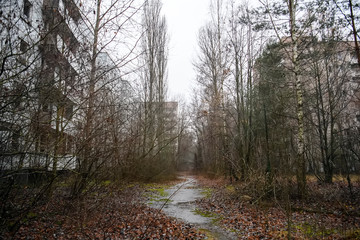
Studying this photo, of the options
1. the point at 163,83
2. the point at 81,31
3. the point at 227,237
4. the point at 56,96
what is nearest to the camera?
the point at 56,96

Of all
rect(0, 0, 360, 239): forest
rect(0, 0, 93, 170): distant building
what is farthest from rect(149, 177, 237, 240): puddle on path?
rect(0, 0, 93, 170): distant building

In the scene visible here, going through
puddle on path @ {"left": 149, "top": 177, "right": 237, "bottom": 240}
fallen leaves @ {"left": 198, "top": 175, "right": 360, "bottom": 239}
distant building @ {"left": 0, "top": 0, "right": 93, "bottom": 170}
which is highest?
distant building @ {"left": 0, "top": 0, "right": 93, "bottom": 170}

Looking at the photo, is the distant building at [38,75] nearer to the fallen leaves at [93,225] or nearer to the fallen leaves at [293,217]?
the fallen leaves at [93,225]

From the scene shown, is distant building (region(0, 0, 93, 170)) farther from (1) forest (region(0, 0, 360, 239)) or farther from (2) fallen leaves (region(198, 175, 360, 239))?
(2) fallen leaves (region(198, 175, 360, 239))

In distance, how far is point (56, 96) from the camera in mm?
4301

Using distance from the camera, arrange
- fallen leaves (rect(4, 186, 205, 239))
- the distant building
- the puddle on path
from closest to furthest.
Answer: the distant building, fallen leaves (rect(4, 186, 205, 239)), the puddle on path

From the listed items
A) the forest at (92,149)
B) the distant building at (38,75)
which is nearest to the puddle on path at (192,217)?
the forest at (92,149)

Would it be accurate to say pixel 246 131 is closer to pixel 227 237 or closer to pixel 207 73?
→ pixel 207 73

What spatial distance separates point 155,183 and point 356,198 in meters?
11.8

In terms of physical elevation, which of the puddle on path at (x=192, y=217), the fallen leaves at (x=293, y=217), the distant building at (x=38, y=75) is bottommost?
the puddle on path at (x=192, y=217)

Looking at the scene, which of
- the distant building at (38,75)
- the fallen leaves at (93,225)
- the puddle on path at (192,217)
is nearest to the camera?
the distant building at (38,75)

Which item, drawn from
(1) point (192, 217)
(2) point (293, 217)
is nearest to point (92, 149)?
(1) point (192, 217)

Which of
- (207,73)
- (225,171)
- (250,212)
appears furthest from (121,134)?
(207,73)

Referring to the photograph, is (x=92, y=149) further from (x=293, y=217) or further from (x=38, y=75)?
(x=293, y=217)
